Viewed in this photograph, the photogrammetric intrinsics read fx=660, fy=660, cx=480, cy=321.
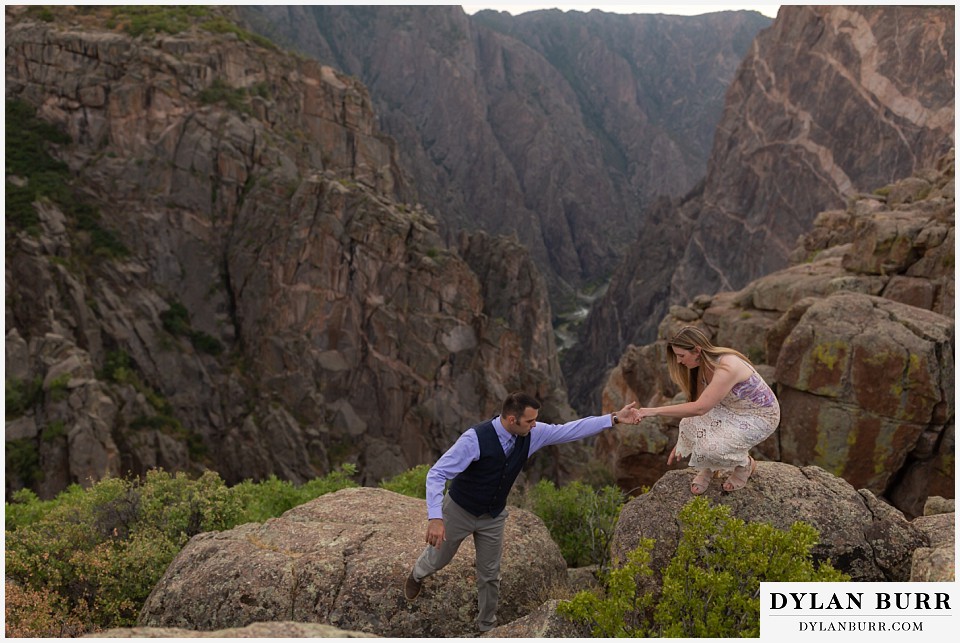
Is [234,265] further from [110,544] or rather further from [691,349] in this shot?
[691,349]

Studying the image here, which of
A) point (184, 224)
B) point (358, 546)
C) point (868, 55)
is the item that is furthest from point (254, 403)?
point (868, 55)

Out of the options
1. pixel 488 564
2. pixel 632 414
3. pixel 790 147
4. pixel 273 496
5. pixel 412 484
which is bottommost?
pixel 273 496

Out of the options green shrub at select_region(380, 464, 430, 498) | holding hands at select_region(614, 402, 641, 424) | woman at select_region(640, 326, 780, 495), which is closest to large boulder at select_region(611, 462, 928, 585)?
woman at select_region(640, 326, 780, 495)

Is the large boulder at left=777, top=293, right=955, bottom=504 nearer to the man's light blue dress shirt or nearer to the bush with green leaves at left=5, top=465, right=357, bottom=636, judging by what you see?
the man's light blue dress shirt

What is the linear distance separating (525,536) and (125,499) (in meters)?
8.57

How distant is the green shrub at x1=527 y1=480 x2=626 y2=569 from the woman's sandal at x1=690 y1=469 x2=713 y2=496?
3.52 meters

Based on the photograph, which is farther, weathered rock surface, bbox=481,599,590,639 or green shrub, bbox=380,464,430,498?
green shrub, bbox=380,464,430,498

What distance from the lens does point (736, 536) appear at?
6.98m

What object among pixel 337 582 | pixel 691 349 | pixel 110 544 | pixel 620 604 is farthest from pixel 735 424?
pixel 110 544

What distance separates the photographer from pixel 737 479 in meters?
8.35

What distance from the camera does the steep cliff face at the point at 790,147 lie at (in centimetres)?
7962

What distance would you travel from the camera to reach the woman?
7398 mm

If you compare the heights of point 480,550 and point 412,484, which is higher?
point 480,550

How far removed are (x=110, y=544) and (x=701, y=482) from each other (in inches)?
396
